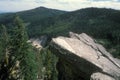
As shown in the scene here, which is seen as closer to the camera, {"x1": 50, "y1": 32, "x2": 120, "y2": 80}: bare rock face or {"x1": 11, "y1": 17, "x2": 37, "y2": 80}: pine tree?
{"x1": 50, "y1": 32, "x2": 120, "y2": 80}: bare rock face

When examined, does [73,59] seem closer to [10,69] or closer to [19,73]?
[19,73]

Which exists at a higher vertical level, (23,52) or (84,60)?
(84,60)

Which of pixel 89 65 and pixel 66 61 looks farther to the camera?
pixel 66 61

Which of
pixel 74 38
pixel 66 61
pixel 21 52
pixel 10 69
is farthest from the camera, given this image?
pixel 10 69

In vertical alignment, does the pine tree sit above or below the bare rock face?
below

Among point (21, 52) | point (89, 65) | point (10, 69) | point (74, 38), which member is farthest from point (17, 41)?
point (89, 65)

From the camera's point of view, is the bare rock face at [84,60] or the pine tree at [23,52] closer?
the bare rock face at [84,60]

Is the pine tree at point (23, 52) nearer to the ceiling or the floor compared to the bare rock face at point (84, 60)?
nearer to the floor

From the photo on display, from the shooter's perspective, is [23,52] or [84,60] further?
[23,52]
